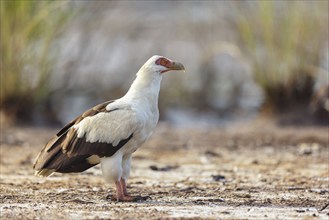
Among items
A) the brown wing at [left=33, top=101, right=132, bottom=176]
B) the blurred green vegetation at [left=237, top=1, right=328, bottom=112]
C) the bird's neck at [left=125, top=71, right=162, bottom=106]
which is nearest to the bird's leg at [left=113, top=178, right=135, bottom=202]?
the brown wing at [left=33, top=101, right=132, bottom=176]

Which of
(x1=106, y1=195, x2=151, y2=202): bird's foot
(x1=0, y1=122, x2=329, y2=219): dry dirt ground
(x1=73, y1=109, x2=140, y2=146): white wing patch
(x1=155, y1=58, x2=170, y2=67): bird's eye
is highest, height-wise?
(x1=155, y1=58, x2=170, y2=67): bird's eye

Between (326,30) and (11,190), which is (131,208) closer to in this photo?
(11,190)

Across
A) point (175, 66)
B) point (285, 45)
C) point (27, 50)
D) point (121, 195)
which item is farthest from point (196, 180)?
point (285, 45)

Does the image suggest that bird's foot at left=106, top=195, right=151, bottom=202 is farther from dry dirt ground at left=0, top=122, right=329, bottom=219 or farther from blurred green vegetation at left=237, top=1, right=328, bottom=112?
blurred green vegetation at left=237, top=1, right=328, bottom=112

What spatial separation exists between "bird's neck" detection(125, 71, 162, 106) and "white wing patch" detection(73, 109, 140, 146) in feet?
0.89

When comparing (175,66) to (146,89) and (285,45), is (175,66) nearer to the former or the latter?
(146,89)

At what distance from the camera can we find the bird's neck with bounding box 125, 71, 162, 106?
303 inches

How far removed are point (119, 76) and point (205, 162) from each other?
7.73 m

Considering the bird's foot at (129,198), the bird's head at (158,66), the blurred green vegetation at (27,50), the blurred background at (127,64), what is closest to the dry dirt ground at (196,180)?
the bird's foot at (129,198)

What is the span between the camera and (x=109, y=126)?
747 centimetres

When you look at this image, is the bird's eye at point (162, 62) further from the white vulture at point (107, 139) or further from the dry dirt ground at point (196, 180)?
the dry dirt ground at point (196, 180)

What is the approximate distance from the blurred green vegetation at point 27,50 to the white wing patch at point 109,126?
5.99 metres

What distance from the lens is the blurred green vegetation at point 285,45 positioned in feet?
47.6

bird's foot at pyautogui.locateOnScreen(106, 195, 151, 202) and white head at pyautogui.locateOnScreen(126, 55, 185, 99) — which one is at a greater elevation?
white head at pyautogui.locateOnScreen(126, 55, 185, 99)
